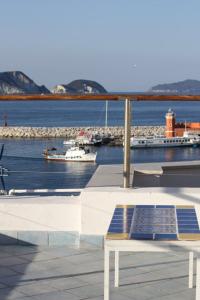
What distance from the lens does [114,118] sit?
9244 centimetres

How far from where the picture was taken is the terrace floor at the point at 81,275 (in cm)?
317

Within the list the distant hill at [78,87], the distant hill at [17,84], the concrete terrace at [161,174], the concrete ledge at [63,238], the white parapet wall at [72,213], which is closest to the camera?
the white parapet wall at [72,213]

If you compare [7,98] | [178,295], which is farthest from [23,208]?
[178,295]

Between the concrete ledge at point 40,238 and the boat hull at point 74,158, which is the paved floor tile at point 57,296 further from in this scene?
the boat hull at point 74,158

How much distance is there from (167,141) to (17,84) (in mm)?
94599

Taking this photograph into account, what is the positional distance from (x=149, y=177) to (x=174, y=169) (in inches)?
13.3

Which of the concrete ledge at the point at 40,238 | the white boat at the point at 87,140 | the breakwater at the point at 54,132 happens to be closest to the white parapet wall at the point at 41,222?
the concrete ledge at the point at 40,238

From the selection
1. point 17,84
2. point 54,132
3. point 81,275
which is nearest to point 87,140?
point 54,132

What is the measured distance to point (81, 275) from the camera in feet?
11.5

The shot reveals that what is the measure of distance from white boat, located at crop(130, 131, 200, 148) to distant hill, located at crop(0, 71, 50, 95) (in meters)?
84.1

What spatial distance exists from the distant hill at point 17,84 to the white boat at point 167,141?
84136 mm

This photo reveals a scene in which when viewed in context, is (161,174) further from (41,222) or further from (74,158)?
(74,158)

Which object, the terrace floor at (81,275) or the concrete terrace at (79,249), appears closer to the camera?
the terrace floor at (81,275)

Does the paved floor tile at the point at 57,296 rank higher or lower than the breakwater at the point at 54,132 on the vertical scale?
higher
